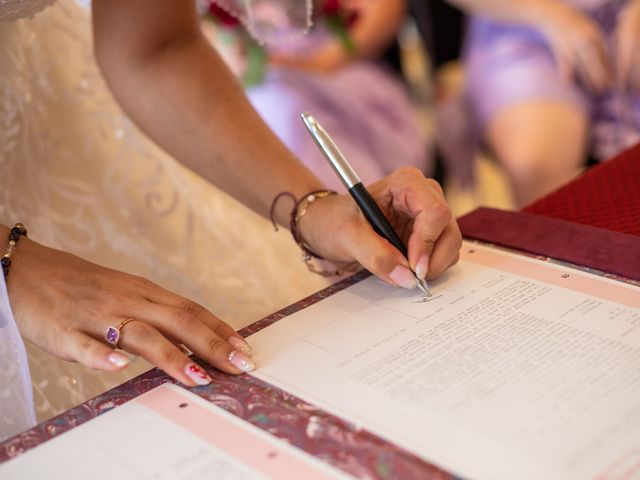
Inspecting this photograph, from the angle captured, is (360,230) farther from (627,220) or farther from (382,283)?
(627,220)

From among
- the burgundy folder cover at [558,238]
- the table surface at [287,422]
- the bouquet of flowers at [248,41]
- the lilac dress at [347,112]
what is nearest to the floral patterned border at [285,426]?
the table surface at [287,422]

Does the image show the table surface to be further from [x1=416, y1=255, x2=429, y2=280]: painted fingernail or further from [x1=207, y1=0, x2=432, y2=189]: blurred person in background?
[x1=207, y1=0, x2=432, y2=189]: blurred person in background

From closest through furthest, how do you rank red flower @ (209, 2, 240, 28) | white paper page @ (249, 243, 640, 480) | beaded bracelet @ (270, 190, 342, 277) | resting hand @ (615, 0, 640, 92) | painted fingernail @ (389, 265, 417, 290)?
white paper page @ (249, 243, 640, 480), painted fingernail @ (389, 265, 417, 290), beaded bracelet @ (270, 190, 342, 277), red flower @ (209, 2, 240, 28), resting hand @ (615, 0, 640, 92)

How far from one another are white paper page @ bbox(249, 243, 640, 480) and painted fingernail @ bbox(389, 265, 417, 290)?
0.05 feet

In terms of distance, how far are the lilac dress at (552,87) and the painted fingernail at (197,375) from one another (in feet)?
5.60

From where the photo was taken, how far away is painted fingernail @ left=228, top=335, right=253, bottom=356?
65cm

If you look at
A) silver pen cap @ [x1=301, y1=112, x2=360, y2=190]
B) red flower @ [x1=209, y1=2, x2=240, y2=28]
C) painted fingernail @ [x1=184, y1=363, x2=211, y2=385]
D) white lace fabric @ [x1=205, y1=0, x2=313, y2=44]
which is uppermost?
red flower @ [x1=209, y1=2, x2=240, y2=28]

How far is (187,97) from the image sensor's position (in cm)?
95

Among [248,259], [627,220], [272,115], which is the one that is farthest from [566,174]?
[627,220]

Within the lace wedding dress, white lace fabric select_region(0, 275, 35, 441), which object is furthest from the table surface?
the lace wedding dress

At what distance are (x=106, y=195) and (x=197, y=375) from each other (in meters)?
0.55

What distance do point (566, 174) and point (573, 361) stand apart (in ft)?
5.39

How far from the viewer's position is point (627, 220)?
81 centimetres

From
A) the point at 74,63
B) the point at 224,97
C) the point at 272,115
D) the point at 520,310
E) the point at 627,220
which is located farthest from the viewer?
the point at 272,115
